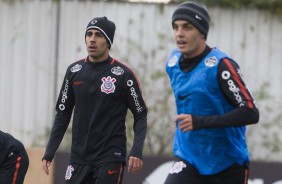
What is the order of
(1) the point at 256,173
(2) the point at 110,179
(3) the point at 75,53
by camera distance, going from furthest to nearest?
1. (3) the point at 75,53
2. (1) the point at 256,173
3. (2) the point at 110,179

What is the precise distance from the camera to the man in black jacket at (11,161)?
25.4 ft

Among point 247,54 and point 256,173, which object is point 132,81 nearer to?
point 256,173

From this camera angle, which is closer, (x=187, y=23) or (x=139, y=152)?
(x=187, y=23)

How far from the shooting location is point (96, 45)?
7324 millimetres

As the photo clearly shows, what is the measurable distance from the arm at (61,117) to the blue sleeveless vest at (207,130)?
1644 millimetres

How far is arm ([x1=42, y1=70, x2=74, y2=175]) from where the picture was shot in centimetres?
745

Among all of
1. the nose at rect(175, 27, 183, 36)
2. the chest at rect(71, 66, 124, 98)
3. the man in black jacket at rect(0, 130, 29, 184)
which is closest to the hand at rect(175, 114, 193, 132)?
the nose at rect(175, 27, 183, 36)

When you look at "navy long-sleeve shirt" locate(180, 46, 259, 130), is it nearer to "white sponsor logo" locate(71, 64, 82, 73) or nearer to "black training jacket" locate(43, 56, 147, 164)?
"black training jacket" locate(43, 56, 147, 164)

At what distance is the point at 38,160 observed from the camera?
37.8 feet

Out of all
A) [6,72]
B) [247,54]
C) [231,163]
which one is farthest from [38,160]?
[231,163]

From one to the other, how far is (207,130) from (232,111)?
318 mm

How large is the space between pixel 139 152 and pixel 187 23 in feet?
5.19

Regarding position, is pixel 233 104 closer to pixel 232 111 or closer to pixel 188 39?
pixel 232 111

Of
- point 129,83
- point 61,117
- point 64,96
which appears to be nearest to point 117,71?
point 129,83
